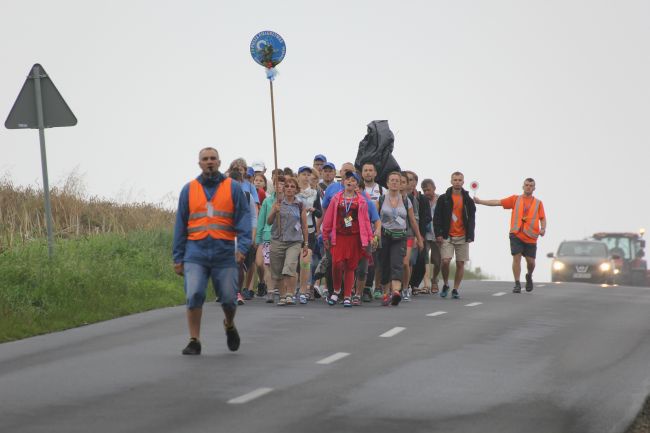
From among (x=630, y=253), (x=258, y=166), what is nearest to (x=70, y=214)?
(x=258, y=166)

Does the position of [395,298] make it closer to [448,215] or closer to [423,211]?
[423,211]

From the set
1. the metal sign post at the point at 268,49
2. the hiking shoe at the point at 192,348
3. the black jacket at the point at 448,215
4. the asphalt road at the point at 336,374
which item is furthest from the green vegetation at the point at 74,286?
the black jacket at the point at 448,215

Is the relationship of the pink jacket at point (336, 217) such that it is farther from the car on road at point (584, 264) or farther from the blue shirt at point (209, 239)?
the car on road at point (584, 264)

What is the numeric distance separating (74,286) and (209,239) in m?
5.76

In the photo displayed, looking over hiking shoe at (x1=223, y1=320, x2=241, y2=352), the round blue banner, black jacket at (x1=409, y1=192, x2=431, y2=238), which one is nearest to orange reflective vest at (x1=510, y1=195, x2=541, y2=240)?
black jacket at (x1=409, y1=192, x2=431, y2=238)

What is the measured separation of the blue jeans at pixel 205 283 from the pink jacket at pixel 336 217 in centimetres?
579

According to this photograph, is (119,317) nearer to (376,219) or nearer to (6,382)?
→ (376,219)

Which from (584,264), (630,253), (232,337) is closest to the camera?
(232,337)

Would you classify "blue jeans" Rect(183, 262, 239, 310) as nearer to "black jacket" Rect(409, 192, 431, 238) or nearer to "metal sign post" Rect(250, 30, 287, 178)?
"metal sign post" Rect(250, 30, 287, 178)

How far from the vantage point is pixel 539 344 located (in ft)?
46.6

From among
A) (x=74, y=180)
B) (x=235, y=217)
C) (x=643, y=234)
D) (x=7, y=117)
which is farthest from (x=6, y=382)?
(x=643, y=234)

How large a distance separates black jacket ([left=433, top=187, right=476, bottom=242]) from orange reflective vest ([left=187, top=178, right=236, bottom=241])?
9.71m

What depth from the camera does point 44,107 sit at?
18.2 m

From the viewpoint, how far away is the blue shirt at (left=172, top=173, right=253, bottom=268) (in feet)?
41.8
